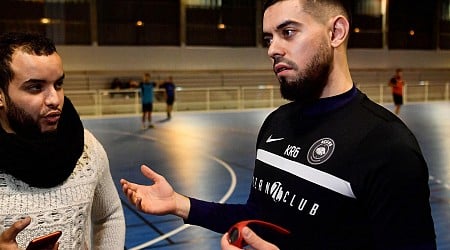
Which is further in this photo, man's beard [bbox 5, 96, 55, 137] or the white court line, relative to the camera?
the white court line

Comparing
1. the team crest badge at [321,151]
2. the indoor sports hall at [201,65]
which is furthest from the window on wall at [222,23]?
the team crest badge at [321,151]

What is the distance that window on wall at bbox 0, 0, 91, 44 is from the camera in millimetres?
21453

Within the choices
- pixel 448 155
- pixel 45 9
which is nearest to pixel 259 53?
pixel 45 9

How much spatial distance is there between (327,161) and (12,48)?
1216mm

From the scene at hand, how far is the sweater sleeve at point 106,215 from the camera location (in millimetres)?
2277

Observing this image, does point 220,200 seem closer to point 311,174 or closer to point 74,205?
point 74,205

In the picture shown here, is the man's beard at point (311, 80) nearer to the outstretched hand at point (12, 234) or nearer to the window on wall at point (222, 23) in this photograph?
the outstretched hand at point (12, 234)

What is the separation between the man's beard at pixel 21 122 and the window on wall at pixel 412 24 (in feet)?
95.8

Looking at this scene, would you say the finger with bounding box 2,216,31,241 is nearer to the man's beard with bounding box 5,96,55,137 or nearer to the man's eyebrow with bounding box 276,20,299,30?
the man's beard with bounding box 5,96,55,137

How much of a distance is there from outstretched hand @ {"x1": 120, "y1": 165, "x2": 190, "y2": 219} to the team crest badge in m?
0.62

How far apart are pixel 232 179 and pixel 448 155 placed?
470cm

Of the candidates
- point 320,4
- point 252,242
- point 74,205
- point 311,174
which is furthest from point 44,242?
point 320,4

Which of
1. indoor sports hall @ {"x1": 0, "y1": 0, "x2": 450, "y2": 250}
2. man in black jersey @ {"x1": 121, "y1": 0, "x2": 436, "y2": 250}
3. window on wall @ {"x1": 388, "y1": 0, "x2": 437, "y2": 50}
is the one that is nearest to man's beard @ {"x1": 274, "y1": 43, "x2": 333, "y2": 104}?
man in black jersey @ {"x1": 121, "y1": 0, "x2": 436, "y2": 250}

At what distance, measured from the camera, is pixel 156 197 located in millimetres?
2090
